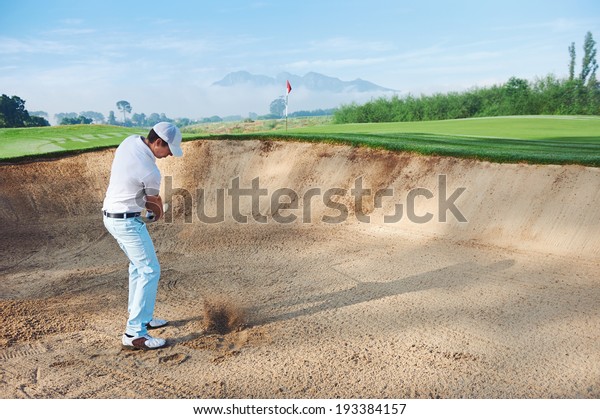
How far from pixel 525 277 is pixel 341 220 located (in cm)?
511

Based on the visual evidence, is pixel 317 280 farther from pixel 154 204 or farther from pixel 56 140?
pixel 56 140

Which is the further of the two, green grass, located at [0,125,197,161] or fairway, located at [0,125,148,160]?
fairway, located at [0,125,148,160]

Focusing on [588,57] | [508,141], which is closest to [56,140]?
[508,141]

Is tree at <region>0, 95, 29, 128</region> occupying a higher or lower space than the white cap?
higher

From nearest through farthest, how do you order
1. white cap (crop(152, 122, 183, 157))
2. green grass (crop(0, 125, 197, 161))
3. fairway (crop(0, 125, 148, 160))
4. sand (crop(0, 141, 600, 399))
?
sand (crop(0, 141, 600, 399)) → white cap (crop(152, 122, 183, 157)) → green grass (crop(0, 125, 197, 161)) → fairway (crop(0, 125, 148, 160))

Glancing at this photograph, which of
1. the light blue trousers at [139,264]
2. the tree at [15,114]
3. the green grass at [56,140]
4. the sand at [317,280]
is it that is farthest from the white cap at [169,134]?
the tree at [15,114]

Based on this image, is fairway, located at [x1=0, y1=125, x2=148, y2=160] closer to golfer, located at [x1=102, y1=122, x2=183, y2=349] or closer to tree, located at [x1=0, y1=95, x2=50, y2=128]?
golfer, located at [x1=102, y1=122, x2=183, y2=349]

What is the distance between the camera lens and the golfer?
653 cm

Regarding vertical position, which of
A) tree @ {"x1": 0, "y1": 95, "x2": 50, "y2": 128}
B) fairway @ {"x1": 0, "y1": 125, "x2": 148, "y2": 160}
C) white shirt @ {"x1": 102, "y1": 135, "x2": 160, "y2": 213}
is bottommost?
white shirt @ {"x1": 102, "y1": 135, "x2": 160, "y2": 213}

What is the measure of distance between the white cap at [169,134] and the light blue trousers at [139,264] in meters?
1.03

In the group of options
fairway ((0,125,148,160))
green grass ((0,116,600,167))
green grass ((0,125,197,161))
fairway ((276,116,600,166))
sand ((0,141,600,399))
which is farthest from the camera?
fairway ((0,125,148,160))

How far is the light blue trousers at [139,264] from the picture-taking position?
6.65m

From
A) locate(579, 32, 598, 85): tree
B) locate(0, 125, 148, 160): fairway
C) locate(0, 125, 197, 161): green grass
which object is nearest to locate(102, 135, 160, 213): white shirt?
locate(0, 125, 197, 161): green grass

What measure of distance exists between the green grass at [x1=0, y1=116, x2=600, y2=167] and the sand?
477 millimetres
